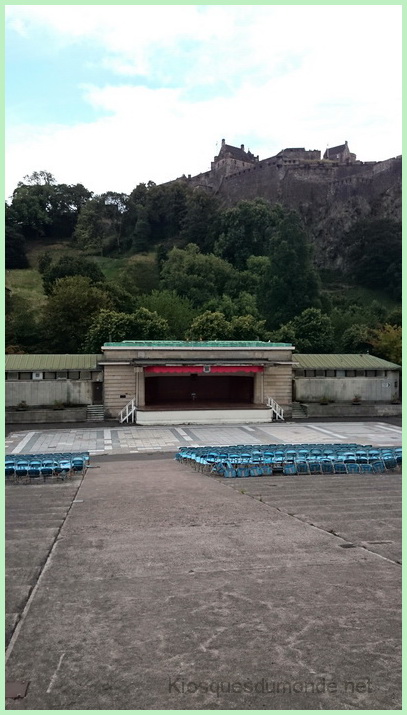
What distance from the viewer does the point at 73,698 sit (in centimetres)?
604

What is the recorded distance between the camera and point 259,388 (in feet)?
138

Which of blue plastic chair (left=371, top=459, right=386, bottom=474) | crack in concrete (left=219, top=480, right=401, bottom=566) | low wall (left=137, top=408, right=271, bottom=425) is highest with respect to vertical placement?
crack in concrete (left=219, top=480, right=401, bottom=566)

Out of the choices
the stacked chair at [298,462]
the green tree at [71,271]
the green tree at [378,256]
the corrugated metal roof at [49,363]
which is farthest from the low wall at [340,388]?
the green tree at [378,256]

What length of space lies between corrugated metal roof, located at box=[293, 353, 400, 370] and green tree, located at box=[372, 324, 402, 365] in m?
4.13

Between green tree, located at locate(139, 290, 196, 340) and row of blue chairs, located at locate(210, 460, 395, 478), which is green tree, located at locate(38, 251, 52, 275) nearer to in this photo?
green tree, located at locate(139, 290, 196, 340)

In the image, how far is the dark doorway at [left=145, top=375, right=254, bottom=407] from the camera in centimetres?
4575

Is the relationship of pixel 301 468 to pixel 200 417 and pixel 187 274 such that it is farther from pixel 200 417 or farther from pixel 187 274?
pixel 187 274

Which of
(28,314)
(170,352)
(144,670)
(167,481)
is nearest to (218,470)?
(167,481)

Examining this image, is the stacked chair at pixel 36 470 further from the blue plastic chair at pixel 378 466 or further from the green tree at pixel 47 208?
the green tree at pixel 47 208

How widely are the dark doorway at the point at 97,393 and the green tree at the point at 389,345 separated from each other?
24.9 meters

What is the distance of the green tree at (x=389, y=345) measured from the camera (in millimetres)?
49000

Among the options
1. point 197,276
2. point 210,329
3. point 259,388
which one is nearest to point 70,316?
point 210,329

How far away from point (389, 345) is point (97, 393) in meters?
26.8

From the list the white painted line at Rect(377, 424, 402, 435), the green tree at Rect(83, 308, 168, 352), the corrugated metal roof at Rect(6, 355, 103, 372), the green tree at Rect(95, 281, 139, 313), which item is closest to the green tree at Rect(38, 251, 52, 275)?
the green tree at Rect(95, 281, 139, 313)
